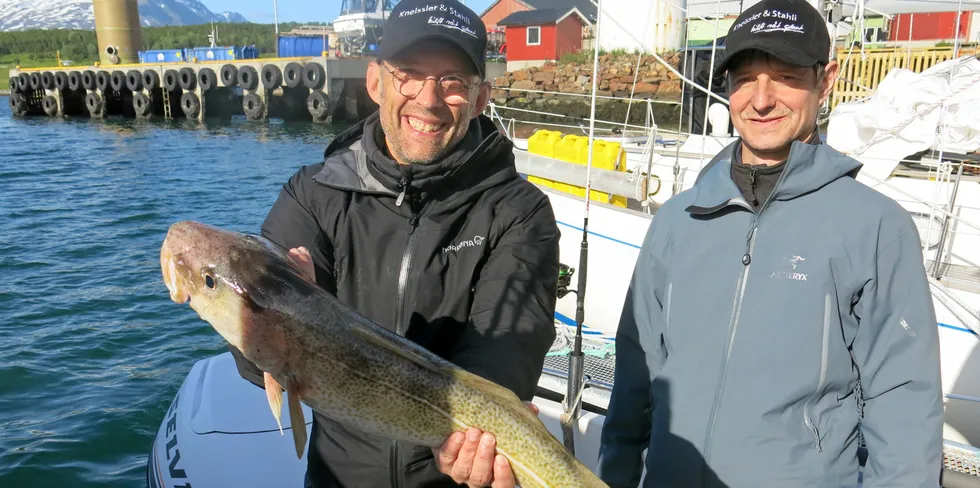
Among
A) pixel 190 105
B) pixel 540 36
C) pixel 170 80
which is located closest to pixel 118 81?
pixel 170 80

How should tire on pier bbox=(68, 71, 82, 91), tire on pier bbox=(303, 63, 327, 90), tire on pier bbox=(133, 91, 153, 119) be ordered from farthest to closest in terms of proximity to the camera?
tire on pier bbox=(68, 71, 82, 91) < tire on pier bbox=(133, 91, 153, 119) < tire on pier bbox=(303, 63, 327, 90)

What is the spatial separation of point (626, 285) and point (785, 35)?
632 cm

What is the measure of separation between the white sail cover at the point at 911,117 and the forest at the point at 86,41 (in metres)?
94.0

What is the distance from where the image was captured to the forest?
95.7 meters

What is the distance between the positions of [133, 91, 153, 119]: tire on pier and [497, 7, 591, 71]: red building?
2593 cm

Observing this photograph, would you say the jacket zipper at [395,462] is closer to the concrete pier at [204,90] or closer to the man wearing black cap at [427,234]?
the man wearing black cap at [427,234]

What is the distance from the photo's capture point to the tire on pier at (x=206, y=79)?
48812mm

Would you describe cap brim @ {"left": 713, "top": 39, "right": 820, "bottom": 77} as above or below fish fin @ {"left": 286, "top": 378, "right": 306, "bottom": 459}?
above

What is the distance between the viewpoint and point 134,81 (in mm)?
50344

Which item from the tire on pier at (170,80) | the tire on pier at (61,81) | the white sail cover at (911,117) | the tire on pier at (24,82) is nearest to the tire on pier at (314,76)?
the tire on pier at (170,80)

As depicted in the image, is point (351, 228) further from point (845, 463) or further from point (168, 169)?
point (168, 169)

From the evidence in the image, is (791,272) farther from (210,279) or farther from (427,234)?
(210,279)

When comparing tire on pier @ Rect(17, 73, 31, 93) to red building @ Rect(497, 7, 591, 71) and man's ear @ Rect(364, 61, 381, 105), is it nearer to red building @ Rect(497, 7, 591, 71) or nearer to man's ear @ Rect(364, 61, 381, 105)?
red building @ Rect(497, 7, 591, 71)

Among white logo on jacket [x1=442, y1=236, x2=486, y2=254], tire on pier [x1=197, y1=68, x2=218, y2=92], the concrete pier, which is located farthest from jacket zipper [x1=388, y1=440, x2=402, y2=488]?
tire on pier [x1=197, y1=68, x2=218, y2=92]
